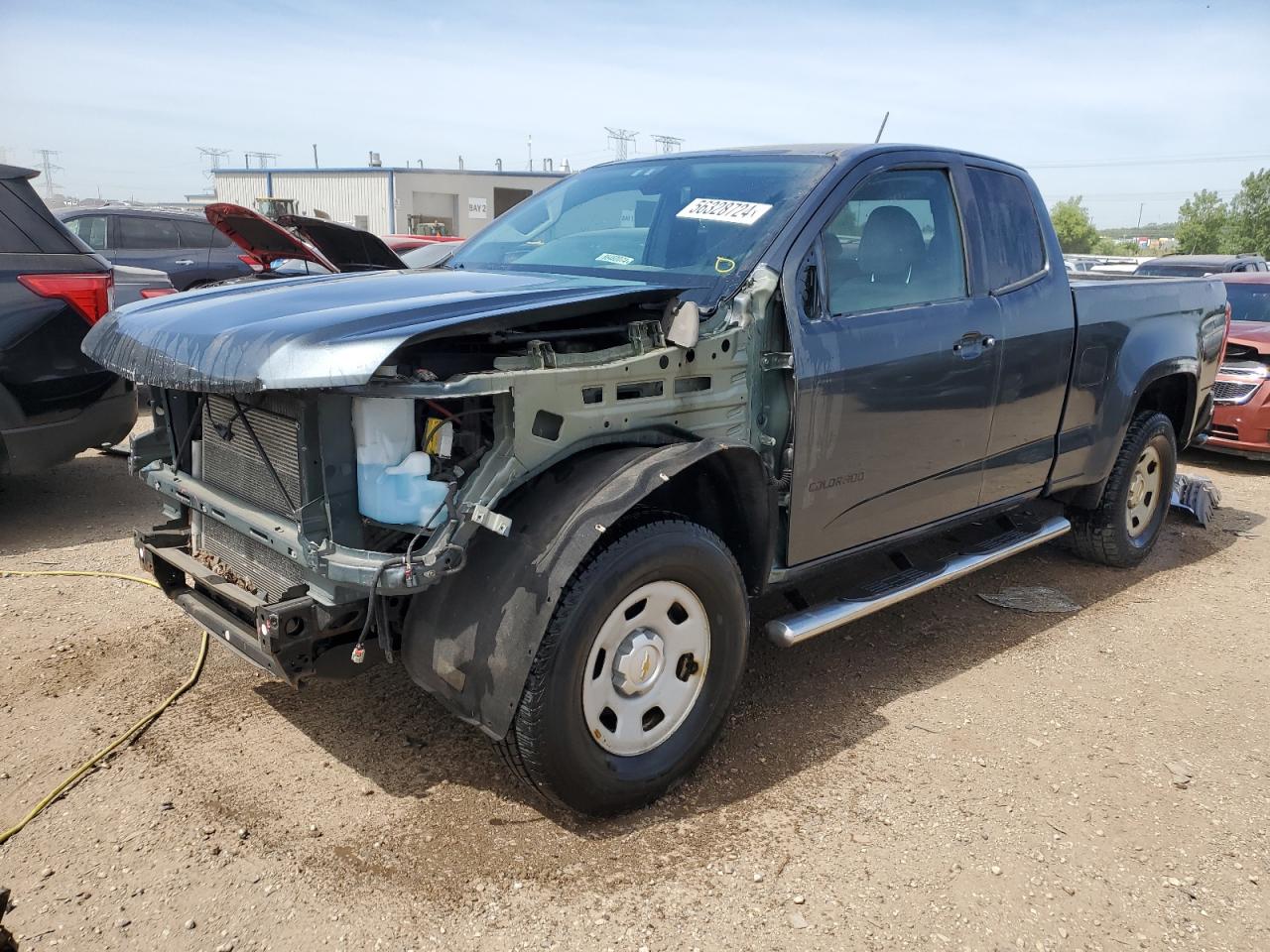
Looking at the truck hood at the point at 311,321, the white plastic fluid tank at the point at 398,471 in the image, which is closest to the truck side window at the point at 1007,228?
the truck hood at the point at 311,321

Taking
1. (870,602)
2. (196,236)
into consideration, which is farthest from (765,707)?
(196,236)

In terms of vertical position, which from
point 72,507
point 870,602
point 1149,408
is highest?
point 1149,408

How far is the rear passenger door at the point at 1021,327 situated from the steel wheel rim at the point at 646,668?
1864mm

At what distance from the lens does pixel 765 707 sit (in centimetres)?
364

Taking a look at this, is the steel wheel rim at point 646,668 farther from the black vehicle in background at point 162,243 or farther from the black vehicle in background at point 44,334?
the black vehicle in background at point 162,243

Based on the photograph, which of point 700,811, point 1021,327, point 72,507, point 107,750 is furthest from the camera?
point 72,507

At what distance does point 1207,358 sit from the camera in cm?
549

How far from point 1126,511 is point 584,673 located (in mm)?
3911

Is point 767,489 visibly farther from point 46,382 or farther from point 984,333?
point 46,382

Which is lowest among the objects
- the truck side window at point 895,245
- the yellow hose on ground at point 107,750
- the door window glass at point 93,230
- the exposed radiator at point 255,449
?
the yellow hose on ground at point 107,750

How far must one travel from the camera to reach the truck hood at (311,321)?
231 cm

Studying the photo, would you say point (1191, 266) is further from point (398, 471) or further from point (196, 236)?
point (398, 471)

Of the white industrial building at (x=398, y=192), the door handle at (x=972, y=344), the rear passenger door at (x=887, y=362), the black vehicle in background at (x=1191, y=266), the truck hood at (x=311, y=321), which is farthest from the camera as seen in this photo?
the white industrial building at (x=398, y=192)

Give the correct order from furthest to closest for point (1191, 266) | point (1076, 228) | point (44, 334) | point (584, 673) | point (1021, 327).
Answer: point (1076, 228) → point (1191, 266) → point (44, 334) → point (1021, 327) → point (584, 673)
